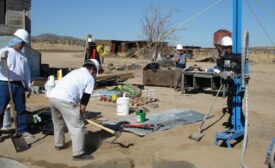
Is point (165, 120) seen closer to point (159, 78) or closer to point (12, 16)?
point (159, 78)

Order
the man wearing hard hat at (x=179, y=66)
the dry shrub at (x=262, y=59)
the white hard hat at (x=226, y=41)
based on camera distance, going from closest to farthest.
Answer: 1. the white hard hat at (x=226, y=41)
2. the man wearing hard hat at (x=179, y=66)
3. the dry shrub at (x=262, y=59)

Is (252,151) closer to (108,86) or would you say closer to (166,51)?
(108,86)

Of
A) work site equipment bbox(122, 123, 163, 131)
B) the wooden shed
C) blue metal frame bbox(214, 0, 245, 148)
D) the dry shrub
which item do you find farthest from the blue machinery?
the dry shrub

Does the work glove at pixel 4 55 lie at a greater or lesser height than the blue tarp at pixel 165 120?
greater

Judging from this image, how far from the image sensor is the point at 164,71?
597 inches

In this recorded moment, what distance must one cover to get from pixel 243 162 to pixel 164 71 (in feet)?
31.1

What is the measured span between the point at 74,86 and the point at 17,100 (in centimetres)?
153

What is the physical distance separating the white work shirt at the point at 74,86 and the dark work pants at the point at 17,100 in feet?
3.94

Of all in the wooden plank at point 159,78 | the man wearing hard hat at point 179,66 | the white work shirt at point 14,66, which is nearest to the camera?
the white work shirt at point 14,66

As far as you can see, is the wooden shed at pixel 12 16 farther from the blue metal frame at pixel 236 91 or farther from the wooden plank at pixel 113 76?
the blue metal frame at pixel 236 91

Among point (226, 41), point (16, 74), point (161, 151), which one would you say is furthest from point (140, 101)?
→ point (16, 74)

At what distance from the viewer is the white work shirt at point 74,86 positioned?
5941mm

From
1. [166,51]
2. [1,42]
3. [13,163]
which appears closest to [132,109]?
[13,163]

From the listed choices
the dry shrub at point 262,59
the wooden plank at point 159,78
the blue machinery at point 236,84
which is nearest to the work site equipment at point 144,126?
the blue machinery at point 236,84
